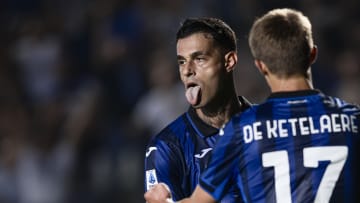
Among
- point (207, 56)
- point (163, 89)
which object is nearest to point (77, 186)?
point (163, 89)

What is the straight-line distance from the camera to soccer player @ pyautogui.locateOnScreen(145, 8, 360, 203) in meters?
3.88

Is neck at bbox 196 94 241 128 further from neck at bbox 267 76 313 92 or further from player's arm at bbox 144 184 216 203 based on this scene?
neck at bbox 267 76 313 92

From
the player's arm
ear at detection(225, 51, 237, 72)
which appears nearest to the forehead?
ear at detection(225, 51, 237, 72)

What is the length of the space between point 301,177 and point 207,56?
1124mm

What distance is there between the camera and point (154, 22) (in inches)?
389

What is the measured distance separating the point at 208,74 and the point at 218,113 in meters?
0.22

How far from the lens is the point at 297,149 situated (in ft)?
12.8

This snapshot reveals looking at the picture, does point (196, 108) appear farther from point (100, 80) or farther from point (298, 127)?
point (100, 80)

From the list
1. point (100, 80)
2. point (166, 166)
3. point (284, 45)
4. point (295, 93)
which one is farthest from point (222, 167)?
point (100, 80)

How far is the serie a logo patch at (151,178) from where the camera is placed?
4636 millimetres

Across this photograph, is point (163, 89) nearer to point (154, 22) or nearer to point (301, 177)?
point (154, 22)

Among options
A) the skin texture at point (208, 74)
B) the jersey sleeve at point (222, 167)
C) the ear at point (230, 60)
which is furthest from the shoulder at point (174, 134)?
the jersey sleeve at point (222, 167)

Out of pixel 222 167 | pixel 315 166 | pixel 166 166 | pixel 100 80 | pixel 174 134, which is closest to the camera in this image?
pixel 315 166

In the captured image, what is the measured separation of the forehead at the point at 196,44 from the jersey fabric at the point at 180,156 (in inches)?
14.2
